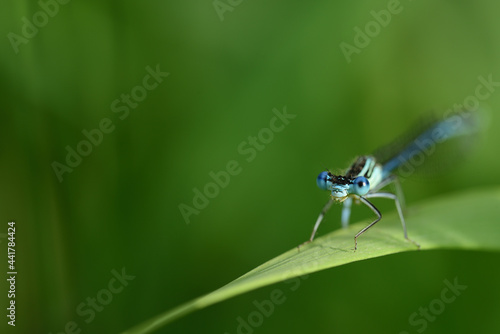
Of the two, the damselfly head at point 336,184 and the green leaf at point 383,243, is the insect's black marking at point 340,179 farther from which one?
the green leaf at point 383,243

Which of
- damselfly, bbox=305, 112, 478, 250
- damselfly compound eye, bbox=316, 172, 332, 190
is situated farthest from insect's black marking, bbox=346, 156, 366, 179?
damselfly compound eye, bbox=316, 172, 332, 190

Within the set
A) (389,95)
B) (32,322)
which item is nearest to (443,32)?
(389,95)

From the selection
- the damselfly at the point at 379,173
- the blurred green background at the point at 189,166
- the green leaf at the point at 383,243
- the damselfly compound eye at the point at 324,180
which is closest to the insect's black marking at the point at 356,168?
the damselfly at the point at 379,173

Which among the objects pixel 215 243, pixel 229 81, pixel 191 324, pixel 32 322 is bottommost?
pixel 191 324

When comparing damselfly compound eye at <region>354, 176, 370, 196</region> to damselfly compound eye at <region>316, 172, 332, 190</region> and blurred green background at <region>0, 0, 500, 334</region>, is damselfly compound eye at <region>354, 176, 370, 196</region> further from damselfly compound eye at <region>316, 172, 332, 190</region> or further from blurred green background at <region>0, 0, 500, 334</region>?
blurred green background at <region>0, 0, 500, 334</region>

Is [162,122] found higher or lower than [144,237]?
higher

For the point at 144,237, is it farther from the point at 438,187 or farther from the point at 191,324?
the point at 438,187

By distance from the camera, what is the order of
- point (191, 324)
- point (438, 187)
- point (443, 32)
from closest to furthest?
1. point (191, 324)
2. point (438, 187)
3. point (443, 32)

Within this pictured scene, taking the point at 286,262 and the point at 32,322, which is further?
the point at 32,322
